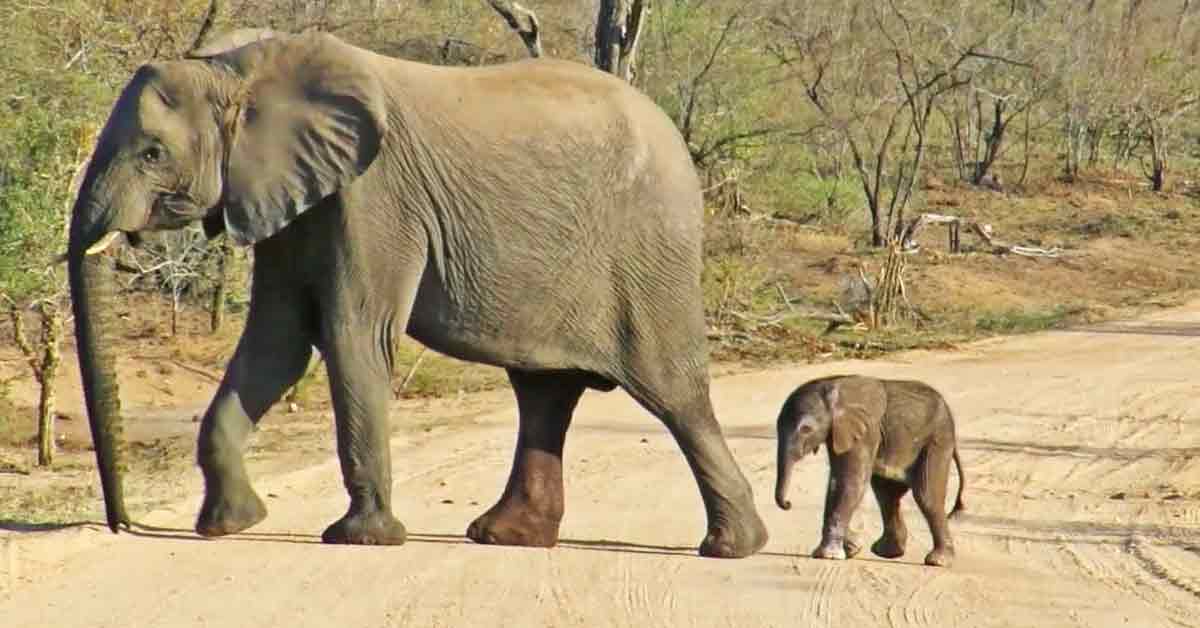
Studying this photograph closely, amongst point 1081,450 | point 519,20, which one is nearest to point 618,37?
point 519,20

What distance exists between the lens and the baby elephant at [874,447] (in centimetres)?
862

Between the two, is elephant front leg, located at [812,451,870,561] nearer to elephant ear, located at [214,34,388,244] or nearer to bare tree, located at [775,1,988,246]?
elephant ear, located at [214,34,388,244]

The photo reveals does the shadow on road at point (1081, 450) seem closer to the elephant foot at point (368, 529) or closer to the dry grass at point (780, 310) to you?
the dry grass at point (780, 310)

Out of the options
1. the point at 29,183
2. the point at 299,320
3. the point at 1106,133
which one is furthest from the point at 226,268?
the point at 1106,133

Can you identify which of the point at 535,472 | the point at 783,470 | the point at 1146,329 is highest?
the point at 783,470

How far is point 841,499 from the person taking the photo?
8.69 m

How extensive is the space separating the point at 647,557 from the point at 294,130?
231 centimetres

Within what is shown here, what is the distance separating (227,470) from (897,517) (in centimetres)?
284

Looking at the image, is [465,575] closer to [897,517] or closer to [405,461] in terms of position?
[897,517]

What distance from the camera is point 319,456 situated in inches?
495

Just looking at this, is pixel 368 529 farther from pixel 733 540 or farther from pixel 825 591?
pixel 825 591

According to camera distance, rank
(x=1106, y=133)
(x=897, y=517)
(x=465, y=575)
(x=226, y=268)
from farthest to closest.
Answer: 1. (x=1106, y=133)
2. (x=226, y=268)
3. (x=897, y=517)
4. (x=465, y=575)

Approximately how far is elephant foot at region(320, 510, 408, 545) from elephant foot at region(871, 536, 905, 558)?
2.04 meters

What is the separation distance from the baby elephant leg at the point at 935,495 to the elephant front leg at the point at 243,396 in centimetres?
261
